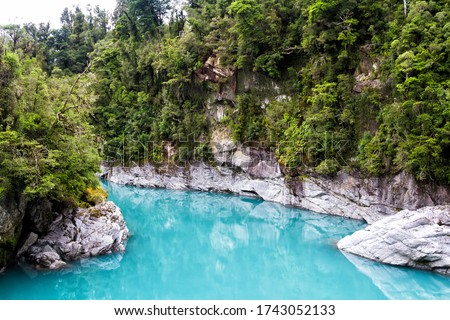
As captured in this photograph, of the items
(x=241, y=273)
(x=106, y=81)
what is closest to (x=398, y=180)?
(x=241, y=273)

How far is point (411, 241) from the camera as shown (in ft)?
37.7

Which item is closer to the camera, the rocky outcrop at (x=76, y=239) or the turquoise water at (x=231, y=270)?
the turquoise water at (x=231, y=270)

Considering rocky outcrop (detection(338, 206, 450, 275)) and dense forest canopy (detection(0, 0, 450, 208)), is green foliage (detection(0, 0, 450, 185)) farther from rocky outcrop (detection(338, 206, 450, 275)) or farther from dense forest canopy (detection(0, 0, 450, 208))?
rocky outcrop (detection(338, 206, 450, 275))

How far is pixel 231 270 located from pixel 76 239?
5.14 m

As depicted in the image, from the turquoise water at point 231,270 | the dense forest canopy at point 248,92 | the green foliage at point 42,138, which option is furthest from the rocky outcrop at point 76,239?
the dense forest canopy at point 248,92

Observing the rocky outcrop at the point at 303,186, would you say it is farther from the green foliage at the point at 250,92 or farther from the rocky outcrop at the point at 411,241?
the rocky outcrop at the point at 411,241

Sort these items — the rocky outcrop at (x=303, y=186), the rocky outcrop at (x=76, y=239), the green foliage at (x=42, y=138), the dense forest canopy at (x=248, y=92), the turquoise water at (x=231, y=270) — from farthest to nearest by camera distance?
the rocky outcrop at (x=303, y=186)
the dense forest canopy at (x=248, y=92)
the rocky outcrop at (x=76, y=239)
the turquoise water at (x=231, y=270)
the green foliage at (x=42, y=138)

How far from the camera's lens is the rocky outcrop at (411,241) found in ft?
37.1

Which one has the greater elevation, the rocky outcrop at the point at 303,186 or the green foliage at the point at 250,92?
the green foliage at the point at 250,92

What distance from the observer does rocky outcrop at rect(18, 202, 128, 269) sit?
11211mm

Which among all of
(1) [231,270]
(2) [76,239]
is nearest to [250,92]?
(1) [231,270]

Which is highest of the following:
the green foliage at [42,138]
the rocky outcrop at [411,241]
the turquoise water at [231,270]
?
the green foliage at [42,138]

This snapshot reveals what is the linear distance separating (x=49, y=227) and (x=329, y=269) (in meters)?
9.14

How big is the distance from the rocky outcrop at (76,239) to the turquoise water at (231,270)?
0.36 meters
